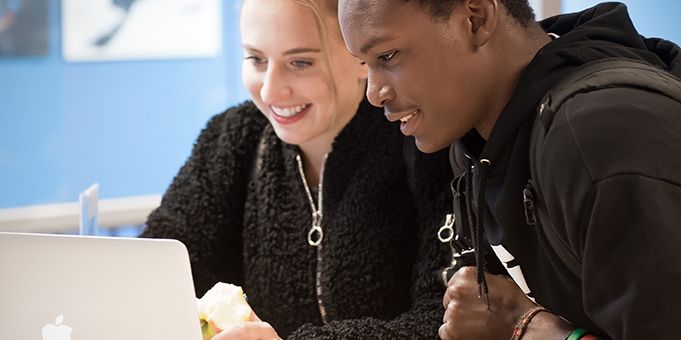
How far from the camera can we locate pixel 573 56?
0.90m

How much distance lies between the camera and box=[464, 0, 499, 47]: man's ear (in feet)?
3.12

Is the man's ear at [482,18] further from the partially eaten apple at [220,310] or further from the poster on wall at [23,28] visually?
the poster on wall at [23,28]

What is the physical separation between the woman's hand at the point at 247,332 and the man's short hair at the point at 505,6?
59cm

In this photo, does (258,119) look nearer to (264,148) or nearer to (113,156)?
(264,148)

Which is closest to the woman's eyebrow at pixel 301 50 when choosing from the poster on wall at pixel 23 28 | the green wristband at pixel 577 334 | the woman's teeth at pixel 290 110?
the woman's teeth at pixel 290 110

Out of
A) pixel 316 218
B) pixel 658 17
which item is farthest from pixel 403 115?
pixel 658 17

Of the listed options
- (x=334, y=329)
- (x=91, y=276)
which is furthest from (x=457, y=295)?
(x=91, y=276)

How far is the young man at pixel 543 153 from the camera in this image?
0.74 meters

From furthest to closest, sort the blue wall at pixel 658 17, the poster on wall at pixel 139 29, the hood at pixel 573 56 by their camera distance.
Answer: the poster on wall at pixel 139 29 < the blue wall at pixel 658 17 < the hood at pixel 573 56

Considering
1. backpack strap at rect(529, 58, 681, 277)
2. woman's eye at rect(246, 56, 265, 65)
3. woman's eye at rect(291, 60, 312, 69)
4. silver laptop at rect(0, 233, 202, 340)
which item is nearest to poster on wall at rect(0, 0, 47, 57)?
woman's eye at rect(246, 56, 265, 65)

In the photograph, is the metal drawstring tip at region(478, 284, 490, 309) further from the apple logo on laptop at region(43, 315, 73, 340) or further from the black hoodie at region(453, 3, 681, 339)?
the apple logo on laptop at region(43, 315, 73, 340)

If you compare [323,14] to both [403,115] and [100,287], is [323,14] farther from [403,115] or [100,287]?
[100,287]

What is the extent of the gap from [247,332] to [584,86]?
0.68 m

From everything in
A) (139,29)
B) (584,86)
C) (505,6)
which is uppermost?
(139,29)
